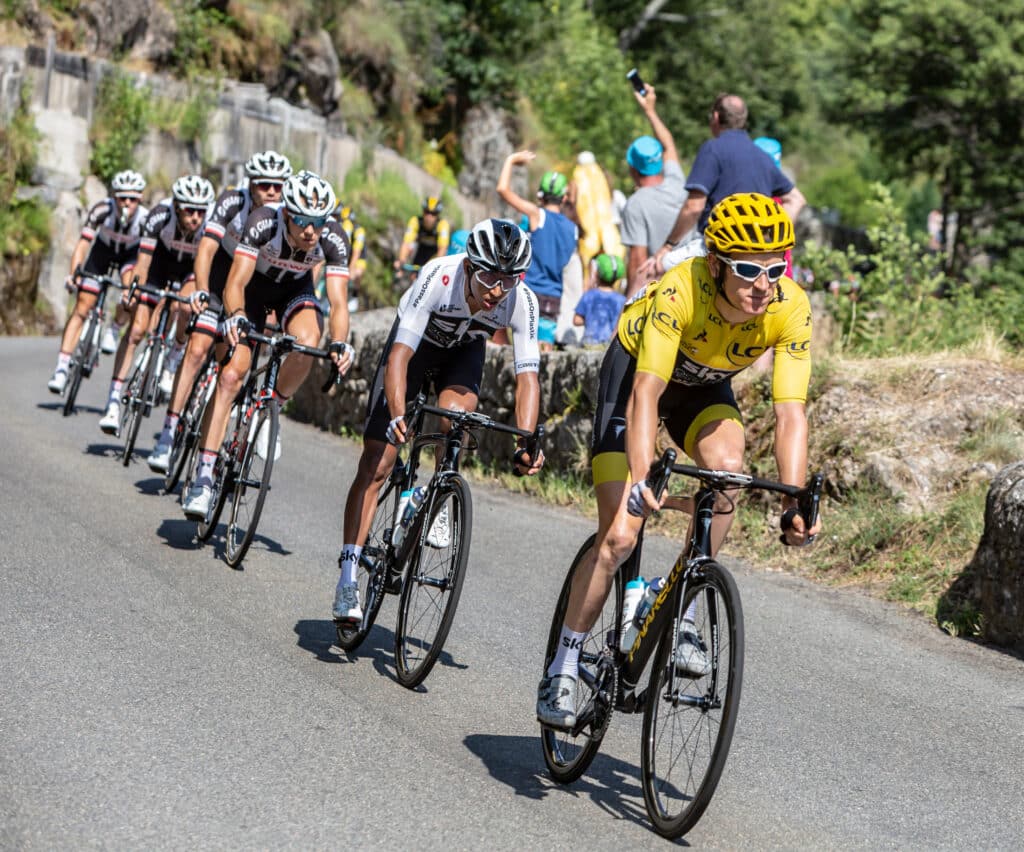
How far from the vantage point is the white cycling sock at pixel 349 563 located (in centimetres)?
736

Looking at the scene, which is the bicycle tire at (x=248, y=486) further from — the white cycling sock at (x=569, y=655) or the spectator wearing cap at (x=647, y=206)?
the spectator wearing cap at (x=647, y=206)

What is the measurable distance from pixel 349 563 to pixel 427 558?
1.81ft

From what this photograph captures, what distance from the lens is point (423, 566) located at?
23.1ft

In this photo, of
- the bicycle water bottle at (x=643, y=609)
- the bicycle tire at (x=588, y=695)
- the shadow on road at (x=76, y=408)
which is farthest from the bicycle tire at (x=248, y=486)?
the shadow on road at (x=76, y=408)

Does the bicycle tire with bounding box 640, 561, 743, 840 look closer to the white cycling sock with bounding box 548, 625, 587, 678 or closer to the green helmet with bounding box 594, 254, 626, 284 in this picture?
the white cycling sock with bounding box 548, 625, 587, 678

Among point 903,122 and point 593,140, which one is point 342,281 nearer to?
point 903,122

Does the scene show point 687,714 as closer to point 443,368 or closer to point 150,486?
point 443,368

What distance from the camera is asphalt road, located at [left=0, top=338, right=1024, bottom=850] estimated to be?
511 centimetres

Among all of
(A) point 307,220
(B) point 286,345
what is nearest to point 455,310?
(B) point 286,345

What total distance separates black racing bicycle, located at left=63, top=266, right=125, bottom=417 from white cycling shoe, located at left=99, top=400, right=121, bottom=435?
5.82 ft

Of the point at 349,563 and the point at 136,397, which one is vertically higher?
the point at 136,397

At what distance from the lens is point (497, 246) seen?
6766 mm

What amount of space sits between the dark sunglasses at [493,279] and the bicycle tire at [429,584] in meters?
0.86

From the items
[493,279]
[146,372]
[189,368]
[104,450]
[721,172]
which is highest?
[721,172]
